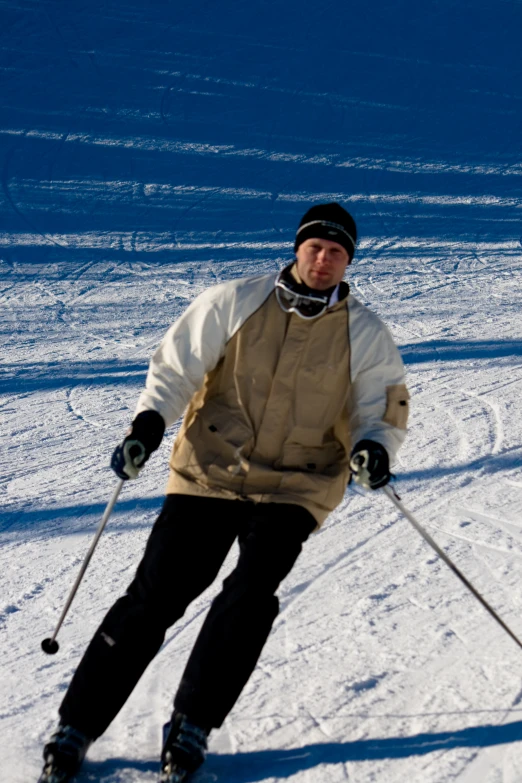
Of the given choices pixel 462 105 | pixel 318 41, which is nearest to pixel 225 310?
pixel 462 105

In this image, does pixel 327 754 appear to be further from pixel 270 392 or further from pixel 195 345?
pixel 195 345

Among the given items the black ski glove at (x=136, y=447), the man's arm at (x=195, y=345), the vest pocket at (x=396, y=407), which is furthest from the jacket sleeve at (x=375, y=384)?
the black ski glove at (x=136, y=447)

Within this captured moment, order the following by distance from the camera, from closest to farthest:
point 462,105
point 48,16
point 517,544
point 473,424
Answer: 1. point 517,544
2. point 473,424
3. point 462,105
4. point 48,16

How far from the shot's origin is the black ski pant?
97.7 inches

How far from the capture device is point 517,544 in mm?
3957

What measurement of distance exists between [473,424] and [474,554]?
66.7 inches

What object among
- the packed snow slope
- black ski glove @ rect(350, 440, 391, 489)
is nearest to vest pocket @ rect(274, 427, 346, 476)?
black ski glove @ rect(350, 440, 391, 489)

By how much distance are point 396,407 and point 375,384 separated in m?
0.09

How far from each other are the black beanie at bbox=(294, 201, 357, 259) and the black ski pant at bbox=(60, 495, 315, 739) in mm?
800

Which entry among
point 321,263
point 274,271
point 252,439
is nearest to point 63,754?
point 252,439

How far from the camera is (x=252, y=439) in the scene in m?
2.75

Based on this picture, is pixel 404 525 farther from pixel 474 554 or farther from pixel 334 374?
pixel 334 374

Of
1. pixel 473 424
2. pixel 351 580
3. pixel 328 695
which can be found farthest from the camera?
pixel 473 424

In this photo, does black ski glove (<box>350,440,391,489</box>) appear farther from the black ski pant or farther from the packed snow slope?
the packed snow slope
